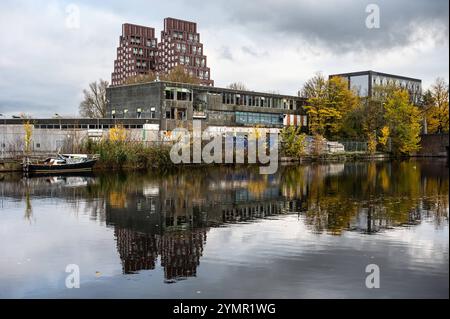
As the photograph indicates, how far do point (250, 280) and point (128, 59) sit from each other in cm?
16503

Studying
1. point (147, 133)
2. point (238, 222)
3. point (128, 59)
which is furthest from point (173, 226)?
point (128, 59)

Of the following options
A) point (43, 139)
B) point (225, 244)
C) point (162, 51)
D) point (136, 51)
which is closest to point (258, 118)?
point (43, 139)

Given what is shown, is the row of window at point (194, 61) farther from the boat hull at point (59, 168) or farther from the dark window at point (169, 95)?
the boat hull at point (59, 168)

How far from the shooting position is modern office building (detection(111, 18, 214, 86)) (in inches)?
6398

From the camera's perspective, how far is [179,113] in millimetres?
82500

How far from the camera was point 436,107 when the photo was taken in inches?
4001

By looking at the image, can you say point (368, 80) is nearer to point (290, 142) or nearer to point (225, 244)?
point (290, 142)

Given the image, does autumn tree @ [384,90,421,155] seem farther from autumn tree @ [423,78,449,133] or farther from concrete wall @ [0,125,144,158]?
concrete wall @ [0,125,144,158]

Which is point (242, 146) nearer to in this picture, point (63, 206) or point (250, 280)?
point (63, 206)

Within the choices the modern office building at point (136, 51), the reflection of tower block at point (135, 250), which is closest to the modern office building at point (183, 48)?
the modern office building at point (136, 51)

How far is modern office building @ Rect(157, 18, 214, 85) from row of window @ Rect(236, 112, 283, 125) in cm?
6478

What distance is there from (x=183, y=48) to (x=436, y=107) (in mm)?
84807

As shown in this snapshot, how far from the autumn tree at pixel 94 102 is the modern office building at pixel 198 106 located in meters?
23.1

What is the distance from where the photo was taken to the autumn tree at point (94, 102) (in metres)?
109
